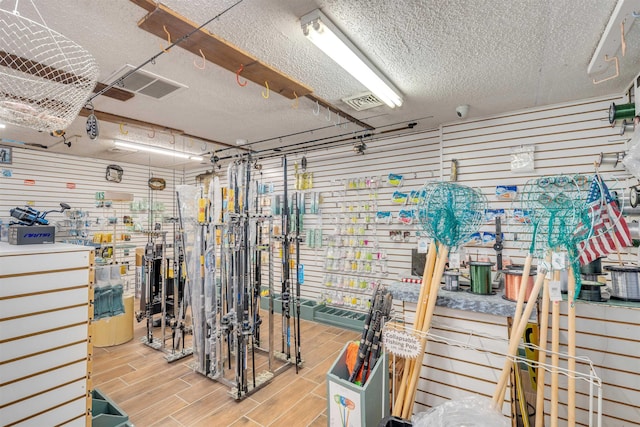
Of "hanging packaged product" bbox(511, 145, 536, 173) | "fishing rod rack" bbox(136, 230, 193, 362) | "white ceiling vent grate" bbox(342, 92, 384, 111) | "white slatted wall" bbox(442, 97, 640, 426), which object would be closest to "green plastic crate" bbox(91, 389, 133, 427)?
"fishing rod rack" bbox(136, 230, 193, 362)

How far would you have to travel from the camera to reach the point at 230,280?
352 cm

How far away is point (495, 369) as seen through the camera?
188 cm

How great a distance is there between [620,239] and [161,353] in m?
5.23

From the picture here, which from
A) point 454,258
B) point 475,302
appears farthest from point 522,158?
point 475,302

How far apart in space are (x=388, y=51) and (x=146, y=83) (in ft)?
8.68

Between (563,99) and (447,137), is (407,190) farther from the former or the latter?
(563,99)

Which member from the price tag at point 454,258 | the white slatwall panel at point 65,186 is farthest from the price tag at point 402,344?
the white slatwall panel at point 65,186

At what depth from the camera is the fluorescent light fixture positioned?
2158mm

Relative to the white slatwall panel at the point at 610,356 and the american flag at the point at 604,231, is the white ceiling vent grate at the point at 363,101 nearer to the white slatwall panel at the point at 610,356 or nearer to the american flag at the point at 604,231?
the american flag at the point at 604,231

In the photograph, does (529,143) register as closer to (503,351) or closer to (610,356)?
(610,356)

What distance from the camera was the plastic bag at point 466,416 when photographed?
1.36m

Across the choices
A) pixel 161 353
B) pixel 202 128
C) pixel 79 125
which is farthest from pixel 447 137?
pixel 79 125

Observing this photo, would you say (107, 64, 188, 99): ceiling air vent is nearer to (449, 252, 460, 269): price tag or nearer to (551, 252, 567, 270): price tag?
(449, 252, 460, 269): price tag

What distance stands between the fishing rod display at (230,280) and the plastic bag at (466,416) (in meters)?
2.33
